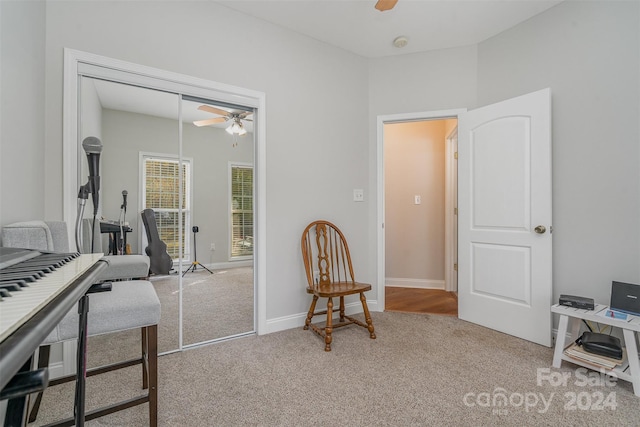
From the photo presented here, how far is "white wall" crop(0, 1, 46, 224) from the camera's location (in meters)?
1.27

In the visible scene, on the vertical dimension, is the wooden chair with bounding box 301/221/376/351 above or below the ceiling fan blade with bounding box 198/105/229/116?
below

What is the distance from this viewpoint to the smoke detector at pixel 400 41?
9.30 ft

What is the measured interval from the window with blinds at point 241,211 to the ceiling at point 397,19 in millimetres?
1278

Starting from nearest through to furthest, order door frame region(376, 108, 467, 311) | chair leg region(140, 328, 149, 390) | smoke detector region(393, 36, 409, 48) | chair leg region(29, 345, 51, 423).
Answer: chair leg region(29, 345, 51, 423) < chair leg region(140, 328, 149, 390) < smoke detector region(393, 36, 409, 48) < door frame region(376, 108, 467, 311)

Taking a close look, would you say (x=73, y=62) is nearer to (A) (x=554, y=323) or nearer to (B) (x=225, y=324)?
(B) (x=225, y=324)

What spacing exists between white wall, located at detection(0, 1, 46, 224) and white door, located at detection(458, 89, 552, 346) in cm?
309

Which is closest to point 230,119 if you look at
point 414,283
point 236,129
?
point 236,129

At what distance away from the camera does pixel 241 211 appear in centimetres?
254

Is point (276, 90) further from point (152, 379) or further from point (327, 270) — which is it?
point (152, 379)

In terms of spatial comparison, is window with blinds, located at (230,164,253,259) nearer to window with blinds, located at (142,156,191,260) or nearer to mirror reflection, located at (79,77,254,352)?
mirror reflection, located at (79,77,254,352)

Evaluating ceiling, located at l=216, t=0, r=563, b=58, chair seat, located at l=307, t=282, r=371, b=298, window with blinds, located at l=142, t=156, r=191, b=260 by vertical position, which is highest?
ceiling, located at l=216, t=0, r=563, b=58

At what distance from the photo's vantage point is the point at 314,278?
2709 mm

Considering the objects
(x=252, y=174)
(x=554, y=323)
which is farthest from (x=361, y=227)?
(x=554, y=323)

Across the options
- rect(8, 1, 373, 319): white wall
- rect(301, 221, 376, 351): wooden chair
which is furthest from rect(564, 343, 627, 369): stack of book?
rect(8, 1, 373, 319): white wall
